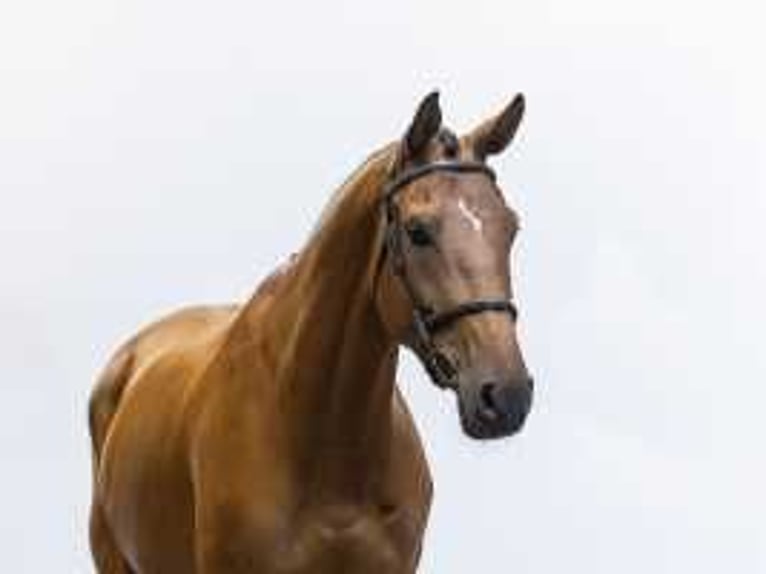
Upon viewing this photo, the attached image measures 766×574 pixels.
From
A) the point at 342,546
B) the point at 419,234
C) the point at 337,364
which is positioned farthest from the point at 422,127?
the point at 342,546

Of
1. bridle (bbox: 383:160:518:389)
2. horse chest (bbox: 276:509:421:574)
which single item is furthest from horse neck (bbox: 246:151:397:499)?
bridle (bbox: 383:160:518:389)

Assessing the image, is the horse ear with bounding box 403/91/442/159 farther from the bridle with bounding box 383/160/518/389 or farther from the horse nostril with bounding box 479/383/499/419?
the horse nostril with bounding box 479/383/499/419

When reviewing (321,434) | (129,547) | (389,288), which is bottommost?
(129,547)

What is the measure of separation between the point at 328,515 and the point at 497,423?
142 centimetres

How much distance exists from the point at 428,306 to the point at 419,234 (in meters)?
0.25

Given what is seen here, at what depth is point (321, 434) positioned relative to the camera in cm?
875

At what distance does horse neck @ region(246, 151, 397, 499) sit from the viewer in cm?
854

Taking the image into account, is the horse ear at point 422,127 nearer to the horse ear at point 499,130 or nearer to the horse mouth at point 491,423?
the horse ear at point 499,130

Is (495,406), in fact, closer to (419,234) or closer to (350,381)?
(419,234)

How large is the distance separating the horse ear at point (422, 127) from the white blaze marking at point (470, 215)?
0.36 metres

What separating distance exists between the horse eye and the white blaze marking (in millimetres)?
138

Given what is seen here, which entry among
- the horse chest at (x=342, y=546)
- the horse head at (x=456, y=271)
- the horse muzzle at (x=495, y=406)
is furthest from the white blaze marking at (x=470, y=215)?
the horse chest at (x=342, y=546)

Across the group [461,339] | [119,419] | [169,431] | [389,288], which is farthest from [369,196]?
[119,419]

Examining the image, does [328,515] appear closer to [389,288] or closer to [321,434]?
[321,434]
